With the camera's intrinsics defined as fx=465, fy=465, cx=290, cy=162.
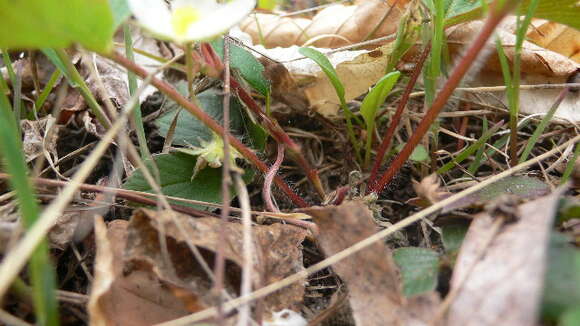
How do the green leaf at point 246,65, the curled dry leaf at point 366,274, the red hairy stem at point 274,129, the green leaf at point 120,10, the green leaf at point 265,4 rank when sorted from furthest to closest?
the green leaf at point 265,4, the green leaf at point 246,65, the red hairy stem at point 274,129, the green leaf at point 120,10, the curled dry leaf at point 366,274

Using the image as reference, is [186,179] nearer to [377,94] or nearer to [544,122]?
[377,94]

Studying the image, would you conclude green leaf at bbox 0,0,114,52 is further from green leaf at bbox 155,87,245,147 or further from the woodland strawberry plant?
green leaf at bbox 155,87,245,147

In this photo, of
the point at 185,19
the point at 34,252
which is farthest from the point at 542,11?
the point at 34,252

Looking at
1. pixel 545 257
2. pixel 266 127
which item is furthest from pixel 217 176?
pixel 545 257

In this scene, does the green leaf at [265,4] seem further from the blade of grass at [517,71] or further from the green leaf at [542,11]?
the blade of grass at [517,71]

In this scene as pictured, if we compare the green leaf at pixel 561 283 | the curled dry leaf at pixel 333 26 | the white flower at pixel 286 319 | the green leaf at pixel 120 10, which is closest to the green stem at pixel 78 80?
the green leaf at pixel 120 10

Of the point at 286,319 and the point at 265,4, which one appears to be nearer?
the point at 286,319

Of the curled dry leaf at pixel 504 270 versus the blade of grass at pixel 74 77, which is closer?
the curled dry leaf at pixel 504 270

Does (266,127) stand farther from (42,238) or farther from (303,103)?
(42,238)
